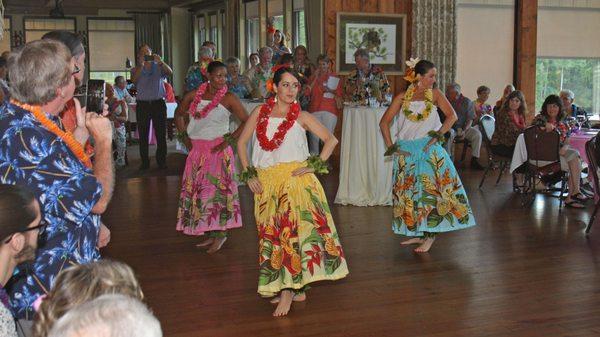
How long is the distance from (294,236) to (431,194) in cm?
180

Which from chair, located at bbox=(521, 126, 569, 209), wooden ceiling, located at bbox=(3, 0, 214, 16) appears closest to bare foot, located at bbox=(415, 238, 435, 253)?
chair, located at bbox=(521, 126, 569, 209)

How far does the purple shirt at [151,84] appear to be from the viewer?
11.7 meters

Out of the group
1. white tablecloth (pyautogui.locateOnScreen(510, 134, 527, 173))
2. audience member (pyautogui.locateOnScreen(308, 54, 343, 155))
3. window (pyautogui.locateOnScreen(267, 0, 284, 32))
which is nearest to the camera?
white tablecloth (pyautogui.locateOnScreen(510, 134, 527, 173))

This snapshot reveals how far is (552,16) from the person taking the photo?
13.5 metres

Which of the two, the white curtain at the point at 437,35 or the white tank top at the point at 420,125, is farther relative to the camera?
the white curtain at the point at 437,35

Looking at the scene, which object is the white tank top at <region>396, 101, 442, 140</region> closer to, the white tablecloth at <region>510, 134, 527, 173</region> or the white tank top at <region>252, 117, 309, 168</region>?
the white tank top at <region>252, 117, 309, 168</region>

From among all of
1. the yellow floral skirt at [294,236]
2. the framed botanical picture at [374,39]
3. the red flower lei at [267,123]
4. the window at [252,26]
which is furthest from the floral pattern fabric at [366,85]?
the window at [252,26]

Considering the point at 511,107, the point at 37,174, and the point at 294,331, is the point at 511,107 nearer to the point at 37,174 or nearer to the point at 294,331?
the point at 294,331

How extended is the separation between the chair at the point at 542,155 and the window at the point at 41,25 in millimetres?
16719

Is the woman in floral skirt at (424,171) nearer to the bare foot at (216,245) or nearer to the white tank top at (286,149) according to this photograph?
the bare foot at (216,245)

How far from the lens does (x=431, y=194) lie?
615cm

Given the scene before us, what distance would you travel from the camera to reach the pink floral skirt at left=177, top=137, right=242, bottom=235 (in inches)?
249

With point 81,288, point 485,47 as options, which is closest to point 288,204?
point 81,288

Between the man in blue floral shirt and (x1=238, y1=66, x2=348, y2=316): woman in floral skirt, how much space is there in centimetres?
206
